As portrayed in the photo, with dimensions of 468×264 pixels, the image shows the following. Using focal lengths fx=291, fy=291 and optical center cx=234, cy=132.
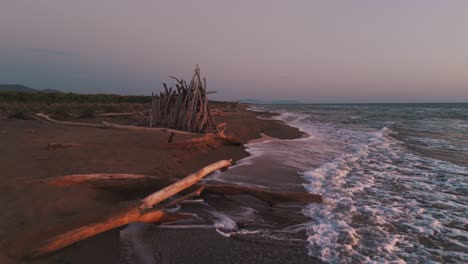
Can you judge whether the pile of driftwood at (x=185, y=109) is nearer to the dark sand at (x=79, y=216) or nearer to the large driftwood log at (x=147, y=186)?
the dark sand at (x=79, y=216)

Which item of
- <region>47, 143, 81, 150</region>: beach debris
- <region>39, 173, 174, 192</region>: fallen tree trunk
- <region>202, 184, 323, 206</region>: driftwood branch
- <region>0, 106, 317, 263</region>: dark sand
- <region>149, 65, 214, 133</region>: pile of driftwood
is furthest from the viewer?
<region>149, 65, 214, 133</region>: pile of driftwood

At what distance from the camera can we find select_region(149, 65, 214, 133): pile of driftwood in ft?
35.9

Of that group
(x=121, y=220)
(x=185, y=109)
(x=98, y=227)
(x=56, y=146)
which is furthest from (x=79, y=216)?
(x=185, y=109)

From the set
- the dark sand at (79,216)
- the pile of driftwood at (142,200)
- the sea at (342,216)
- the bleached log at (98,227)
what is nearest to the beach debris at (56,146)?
the dark sand at (79,216)

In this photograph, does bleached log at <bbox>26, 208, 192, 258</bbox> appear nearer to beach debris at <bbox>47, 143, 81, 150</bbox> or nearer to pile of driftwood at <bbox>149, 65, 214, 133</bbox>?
beach debris at <bbox>47, 143, 81, 150</bbox>

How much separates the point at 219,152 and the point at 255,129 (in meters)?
7.02

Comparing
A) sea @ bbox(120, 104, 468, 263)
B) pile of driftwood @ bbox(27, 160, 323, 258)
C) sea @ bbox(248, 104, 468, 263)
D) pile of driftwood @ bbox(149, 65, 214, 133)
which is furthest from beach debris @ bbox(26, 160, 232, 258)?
pile of driftwood @ bbox(149, 65, 214, 133)

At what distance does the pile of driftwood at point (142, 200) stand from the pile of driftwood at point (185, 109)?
5.77 m

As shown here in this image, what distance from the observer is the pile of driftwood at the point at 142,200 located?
106 inches

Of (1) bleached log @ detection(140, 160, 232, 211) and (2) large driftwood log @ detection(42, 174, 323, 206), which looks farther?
(2) large driftwood log @ detection(42, 174, 323, 206)

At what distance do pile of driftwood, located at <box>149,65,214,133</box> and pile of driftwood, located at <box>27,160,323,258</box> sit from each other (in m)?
5.77

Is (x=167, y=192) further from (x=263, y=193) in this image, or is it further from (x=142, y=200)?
(x=263, y=193)

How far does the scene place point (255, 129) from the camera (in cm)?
1551

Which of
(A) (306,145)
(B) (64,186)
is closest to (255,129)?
(A) (306,145)
